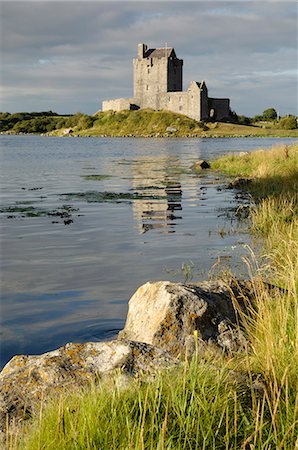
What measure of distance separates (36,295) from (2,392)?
5.60m

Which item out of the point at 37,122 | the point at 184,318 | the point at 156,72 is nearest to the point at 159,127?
the point at 156,72

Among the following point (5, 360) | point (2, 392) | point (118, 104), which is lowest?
point (5, 360)

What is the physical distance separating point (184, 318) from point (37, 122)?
548ft

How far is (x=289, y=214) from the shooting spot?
14133 mm

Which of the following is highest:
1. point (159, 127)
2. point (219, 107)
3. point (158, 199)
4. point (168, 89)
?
point (168, 89)

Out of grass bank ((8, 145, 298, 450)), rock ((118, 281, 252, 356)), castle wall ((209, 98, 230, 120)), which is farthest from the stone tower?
grass bank ((8, 145, 298, 450))

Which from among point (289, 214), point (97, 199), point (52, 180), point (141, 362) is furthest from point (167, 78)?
point (141, 362)

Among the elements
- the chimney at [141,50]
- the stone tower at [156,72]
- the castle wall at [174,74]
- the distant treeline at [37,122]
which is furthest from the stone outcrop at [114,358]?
the distant treeline at [37,122]

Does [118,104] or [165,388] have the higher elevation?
[118,104]

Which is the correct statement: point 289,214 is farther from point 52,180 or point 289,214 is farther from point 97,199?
point 52,180

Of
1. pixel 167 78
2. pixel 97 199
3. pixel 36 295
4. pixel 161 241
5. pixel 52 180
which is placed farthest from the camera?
pixel 167 78

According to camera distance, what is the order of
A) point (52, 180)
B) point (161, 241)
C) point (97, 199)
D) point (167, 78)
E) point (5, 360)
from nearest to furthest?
point (5, 360), point (161, 241), point (97, 199), point (52, 180), point (167, 78)

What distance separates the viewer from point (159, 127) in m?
125

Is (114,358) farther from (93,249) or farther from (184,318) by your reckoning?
(93,249)
